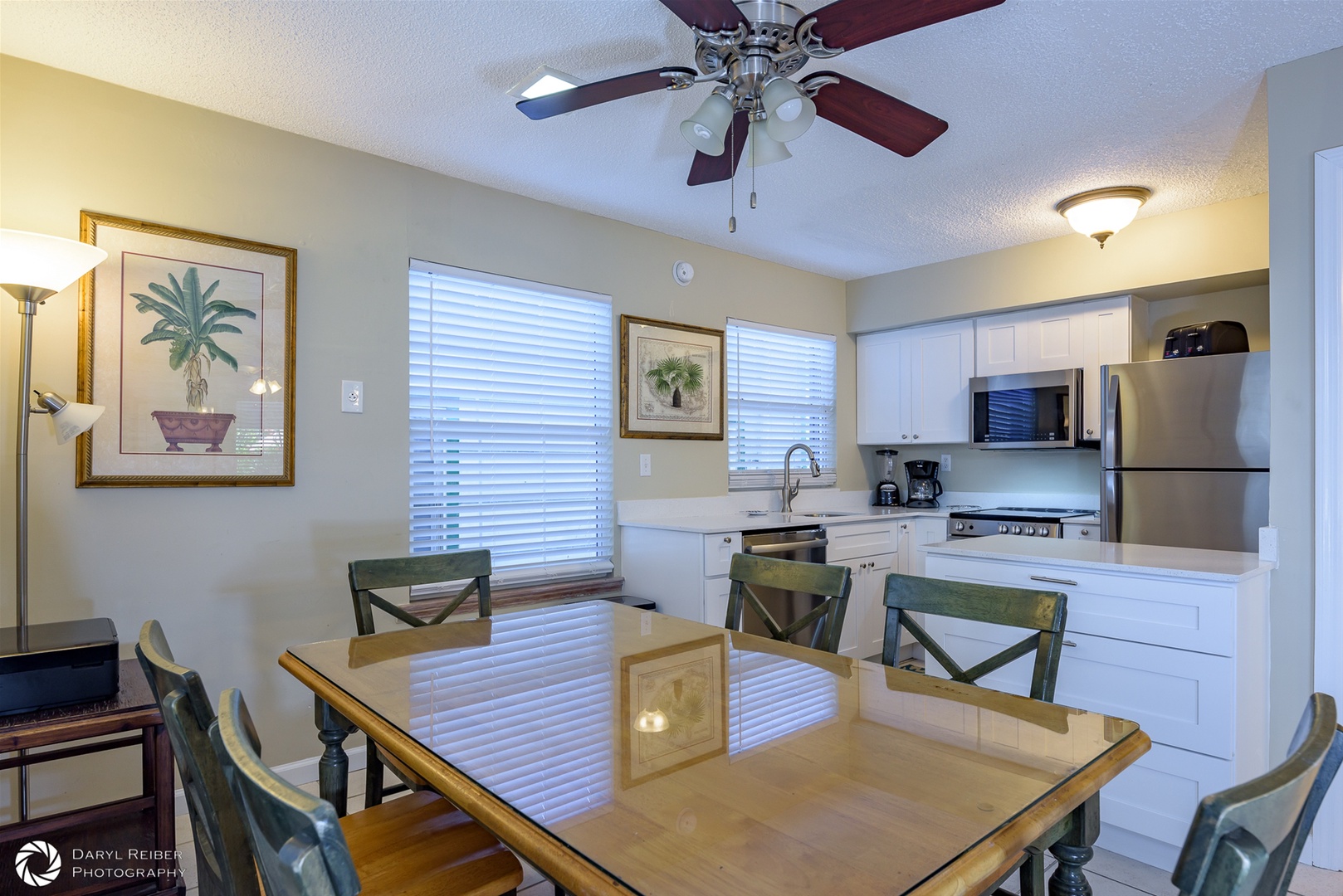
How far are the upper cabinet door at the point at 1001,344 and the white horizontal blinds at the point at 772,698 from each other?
3362mm

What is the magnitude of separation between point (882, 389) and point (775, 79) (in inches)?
138

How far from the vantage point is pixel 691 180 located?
2.54 metres

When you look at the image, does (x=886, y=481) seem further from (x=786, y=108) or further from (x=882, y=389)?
(x=786, y=108)

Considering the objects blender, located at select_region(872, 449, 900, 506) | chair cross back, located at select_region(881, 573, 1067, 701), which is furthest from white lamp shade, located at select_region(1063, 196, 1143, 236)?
chair cross back, located at select_region(881, 573, 1067, 701)

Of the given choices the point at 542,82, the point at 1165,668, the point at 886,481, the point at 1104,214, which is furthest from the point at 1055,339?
the point at 542,82

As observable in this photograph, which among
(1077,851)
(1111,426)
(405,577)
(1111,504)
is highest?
(1111,426)

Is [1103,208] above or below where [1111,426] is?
above

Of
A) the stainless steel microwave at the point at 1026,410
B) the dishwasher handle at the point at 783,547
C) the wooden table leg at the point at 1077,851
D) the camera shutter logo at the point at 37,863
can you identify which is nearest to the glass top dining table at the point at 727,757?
the wooden table leg at the point at 1077,851

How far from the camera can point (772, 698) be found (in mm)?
1385

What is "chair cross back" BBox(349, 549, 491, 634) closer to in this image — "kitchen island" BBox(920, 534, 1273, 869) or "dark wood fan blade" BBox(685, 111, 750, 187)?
"dark wood fan blade" BBox(685, 111, 750, 187)

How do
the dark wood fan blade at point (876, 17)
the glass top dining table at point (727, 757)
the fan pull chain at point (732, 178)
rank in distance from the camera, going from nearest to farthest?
the glass top dining table at point (727, 757) → the dark wood fan blade at point (876, 17) → the fan pull chain at point (732, 178)

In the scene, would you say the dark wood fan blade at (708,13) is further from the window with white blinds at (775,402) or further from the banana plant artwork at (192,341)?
the window with white blinds at (775,402)

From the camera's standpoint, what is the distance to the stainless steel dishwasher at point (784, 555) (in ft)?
11.7

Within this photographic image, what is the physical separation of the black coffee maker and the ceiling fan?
3.18m
